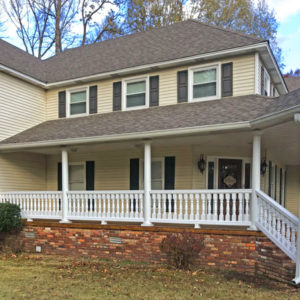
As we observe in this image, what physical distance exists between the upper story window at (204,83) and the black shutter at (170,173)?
209 centimetres

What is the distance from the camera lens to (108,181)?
465 inches

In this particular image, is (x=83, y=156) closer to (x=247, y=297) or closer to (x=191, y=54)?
(x=191, y=54)

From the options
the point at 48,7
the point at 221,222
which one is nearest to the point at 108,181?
the point at 221,222

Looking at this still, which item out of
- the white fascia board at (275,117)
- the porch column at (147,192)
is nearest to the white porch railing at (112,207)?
the porch column at (147,192)

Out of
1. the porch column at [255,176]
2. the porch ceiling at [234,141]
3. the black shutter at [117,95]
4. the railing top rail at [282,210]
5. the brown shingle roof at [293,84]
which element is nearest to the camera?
the railing top rail at [282,210]

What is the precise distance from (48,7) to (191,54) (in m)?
19.6

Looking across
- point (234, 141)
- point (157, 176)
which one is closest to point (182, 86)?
point (234, 141)

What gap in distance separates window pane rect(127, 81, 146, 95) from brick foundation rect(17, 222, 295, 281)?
190 inches

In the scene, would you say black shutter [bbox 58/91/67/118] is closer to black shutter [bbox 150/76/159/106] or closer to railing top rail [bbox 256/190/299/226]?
black shutter [bbox 150/76/159/106]

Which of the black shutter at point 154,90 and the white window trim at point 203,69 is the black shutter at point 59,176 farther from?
the white window trim at point 203,69

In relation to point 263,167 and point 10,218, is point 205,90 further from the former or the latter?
point 10,218

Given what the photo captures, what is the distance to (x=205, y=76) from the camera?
10234mm

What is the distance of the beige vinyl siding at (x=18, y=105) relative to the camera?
1129 cm

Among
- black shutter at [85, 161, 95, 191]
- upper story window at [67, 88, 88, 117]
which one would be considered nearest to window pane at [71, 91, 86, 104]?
upper story window at [67, 88, 88, 117]
